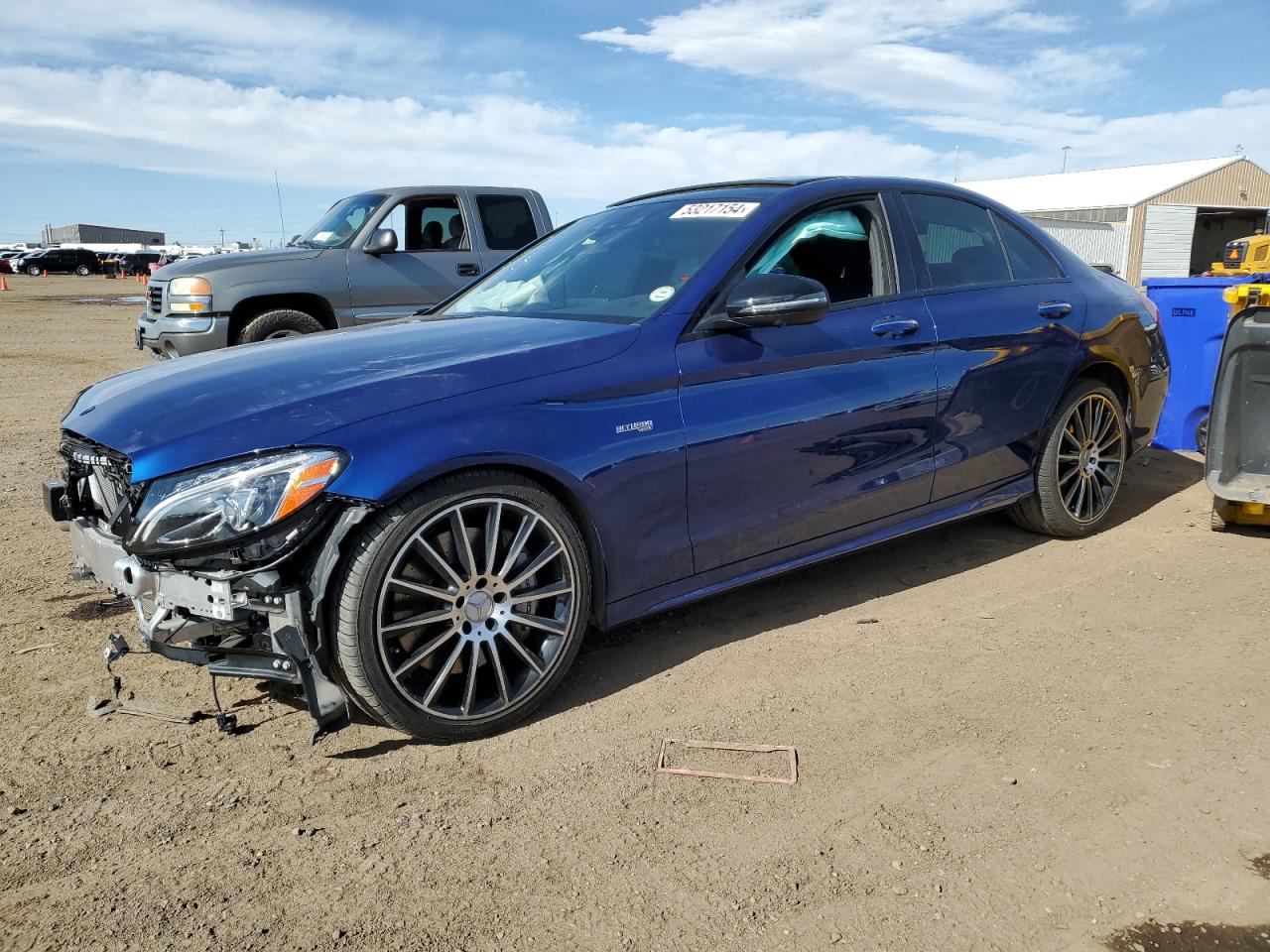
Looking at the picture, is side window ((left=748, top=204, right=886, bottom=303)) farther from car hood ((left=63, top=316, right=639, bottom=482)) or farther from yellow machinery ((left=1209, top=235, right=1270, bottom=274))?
yellow machinery ((left=1209, top=235, right=1270, bottom=274))

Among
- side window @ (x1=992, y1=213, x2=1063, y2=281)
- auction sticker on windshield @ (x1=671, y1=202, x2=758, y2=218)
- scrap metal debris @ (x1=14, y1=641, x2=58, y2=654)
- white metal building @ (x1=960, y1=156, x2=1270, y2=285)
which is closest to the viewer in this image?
scrap metal debris @ (x1=14, y1=641, x2=58, y2=654)

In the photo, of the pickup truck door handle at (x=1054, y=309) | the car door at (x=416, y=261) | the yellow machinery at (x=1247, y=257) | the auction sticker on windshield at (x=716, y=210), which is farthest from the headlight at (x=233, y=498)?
the yellow machinery at (x=1247, y=257)

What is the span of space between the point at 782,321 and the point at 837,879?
1943mm

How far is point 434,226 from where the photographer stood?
9.76m

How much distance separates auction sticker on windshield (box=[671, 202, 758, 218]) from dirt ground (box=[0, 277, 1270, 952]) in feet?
5.25

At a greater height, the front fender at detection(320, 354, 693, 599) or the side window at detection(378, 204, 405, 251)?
the side window at detection(378, 204, 405, 251)

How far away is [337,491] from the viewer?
109 inches

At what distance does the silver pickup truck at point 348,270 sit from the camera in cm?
857

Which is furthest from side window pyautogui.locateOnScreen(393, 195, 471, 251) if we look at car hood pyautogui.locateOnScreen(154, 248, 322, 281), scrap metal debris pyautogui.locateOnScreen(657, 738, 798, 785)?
scrap metal debris pyautogui.locateOnScreen(657, 738, 798, 785)

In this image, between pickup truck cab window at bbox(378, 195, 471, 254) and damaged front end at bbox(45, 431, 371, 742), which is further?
pickup truck cab window at bbox(378, 195, 471, 254)

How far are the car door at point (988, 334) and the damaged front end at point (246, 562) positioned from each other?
2615 mm

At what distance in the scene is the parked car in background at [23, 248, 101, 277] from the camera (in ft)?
A: 188

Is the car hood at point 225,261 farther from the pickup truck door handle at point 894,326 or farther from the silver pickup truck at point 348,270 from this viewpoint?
the pickup truck door handle at point 894,326

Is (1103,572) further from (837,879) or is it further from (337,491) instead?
(337,491)
